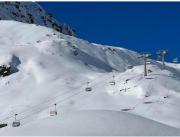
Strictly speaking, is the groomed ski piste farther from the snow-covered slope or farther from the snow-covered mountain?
the snow-covered mountain

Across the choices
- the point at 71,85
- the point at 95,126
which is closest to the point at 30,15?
the point at 71,85

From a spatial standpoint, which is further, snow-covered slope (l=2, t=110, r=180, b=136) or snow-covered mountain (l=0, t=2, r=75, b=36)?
snow-covered mountain (l=0, t=2, r=75, b=36)

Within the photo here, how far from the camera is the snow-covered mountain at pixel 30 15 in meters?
169

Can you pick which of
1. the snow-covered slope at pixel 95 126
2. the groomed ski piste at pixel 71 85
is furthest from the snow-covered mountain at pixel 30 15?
the snow-covered slope at pixel 95 126

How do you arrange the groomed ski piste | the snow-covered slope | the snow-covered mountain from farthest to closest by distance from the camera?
the snow-covered mountain
the groomed ski piste
the snow-covered slope

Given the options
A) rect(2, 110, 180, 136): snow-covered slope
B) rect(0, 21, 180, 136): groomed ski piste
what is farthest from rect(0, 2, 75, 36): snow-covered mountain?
rect(2, 110, 180, 136): snow-covered slope

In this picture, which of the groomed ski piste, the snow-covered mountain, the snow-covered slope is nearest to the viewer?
the snow-covered slope

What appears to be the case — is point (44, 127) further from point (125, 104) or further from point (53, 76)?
point (53, 76)

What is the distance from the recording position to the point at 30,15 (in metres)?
176

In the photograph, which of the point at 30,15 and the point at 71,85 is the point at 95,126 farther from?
the point at 30,15

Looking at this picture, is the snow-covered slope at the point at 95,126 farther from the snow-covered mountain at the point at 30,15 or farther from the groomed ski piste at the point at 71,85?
the snow-covered mountain at the point at 30,15

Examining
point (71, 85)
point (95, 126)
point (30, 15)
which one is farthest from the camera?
point (30, 15)

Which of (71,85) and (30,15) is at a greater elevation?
(30,15)

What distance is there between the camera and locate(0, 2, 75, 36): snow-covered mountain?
168575mm
